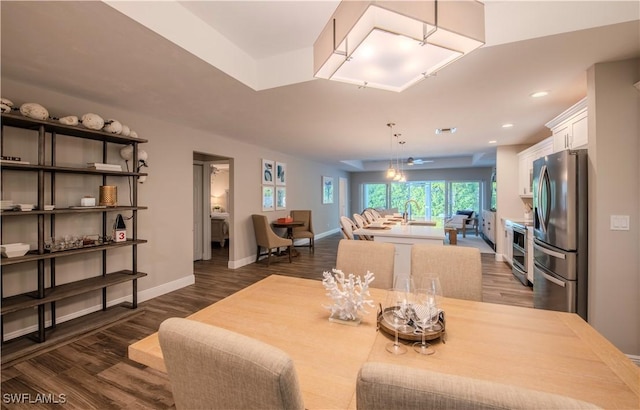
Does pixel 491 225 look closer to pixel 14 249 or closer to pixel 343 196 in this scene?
pixel 343 196

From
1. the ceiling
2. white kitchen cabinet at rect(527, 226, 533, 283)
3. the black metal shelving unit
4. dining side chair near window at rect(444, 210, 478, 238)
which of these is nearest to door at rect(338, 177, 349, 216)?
dining side chair near window at rect(444, 210, 478, 238)

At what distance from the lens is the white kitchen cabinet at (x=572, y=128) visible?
2.51m

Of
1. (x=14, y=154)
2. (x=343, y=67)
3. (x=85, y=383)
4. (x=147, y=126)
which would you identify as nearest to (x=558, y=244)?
(x=343, y=67)

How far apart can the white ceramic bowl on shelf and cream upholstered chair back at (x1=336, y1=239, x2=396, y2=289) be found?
2661mm

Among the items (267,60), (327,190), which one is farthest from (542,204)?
(327,190)

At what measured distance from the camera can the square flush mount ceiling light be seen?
94 cm

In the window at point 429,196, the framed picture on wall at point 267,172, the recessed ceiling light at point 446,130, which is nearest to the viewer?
the recessed ceiling light at point 446,130

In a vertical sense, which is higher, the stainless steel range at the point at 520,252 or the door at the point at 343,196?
the door at the point at 343,196

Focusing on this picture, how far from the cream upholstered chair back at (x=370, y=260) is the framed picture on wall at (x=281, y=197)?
4512 millimetres

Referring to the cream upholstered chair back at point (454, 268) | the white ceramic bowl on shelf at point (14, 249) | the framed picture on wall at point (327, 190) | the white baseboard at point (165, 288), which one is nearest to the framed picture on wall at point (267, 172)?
the white baseboard at point (165, 288)

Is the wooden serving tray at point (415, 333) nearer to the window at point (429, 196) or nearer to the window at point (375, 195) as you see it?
the window at point (429, 196)

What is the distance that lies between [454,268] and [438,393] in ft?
4.78

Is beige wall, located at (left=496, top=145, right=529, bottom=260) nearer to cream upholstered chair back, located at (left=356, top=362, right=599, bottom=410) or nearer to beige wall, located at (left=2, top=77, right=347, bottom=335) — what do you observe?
beige wall, located at (left=2, top=77, right=347, bottom=335)

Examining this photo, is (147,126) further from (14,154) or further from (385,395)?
(385,395)
